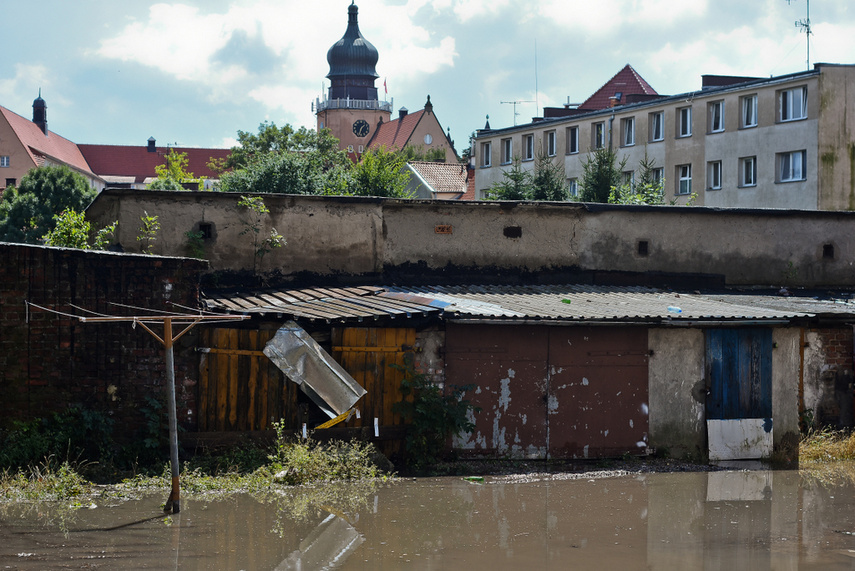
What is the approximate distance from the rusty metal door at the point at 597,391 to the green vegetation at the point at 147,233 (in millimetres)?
6755

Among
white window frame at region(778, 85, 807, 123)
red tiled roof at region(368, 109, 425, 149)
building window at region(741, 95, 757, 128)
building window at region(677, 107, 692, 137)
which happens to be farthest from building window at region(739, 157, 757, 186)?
red tiled roof at region(368, 109, 425, 149)

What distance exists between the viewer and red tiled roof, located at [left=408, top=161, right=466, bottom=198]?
54.1 metres

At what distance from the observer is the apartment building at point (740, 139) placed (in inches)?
1432

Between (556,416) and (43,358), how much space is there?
288 inches

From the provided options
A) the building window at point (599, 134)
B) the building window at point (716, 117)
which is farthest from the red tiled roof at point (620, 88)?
the building window at point (716, 117)

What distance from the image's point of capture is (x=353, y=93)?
8644 centimetres

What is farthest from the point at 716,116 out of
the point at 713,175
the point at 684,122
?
the point at 713,175

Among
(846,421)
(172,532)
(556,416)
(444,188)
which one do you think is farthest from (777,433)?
(444,188)

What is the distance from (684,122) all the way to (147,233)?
109 ft

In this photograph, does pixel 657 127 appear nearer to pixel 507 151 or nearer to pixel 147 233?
pixel 507 151

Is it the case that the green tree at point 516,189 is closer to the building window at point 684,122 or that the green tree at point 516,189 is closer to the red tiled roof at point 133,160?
the building window at point 684,122

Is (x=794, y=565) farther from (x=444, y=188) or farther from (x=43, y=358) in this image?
(x=444, y=188)

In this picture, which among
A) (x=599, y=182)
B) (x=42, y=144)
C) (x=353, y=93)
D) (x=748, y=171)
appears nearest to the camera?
(x=599, y=182)

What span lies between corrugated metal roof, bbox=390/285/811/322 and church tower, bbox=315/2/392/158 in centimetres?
6970
